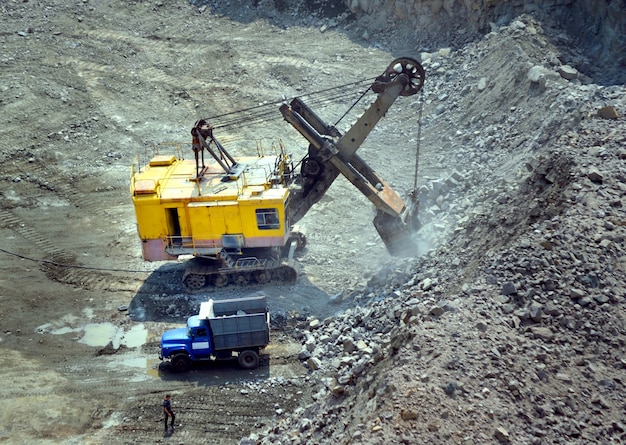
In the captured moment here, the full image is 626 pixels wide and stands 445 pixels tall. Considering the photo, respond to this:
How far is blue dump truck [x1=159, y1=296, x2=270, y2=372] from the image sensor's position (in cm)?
1423

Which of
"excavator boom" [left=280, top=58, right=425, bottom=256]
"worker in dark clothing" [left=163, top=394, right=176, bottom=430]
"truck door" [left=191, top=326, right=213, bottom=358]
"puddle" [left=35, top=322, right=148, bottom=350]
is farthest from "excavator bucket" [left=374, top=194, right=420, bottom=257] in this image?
"worker in dark clothing" [left=163, top=394, right=176, bottom=430]

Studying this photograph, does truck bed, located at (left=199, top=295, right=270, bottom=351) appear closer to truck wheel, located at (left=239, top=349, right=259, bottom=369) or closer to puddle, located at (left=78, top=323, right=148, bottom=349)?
truck wheel, located at (left=239, top=349, right=259, bottom=369)

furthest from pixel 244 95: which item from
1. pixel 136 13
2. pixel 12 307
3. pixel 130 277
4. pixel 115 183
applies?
pixel 12 307

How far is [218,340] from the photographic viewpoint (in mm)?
14297

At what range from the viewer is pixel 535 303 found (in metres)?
11.2

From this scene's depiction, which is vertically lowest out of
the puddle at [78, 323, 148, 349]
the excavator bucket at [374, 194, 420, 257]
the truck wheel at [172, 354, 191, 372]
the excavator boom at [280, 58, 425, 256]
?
the puddle at [78, 323, 148, 349]

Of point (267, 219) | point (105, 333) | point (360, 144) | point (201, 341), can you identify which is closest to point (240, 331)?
point (201, 341)

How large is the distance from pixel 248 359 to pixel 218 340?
74 cm

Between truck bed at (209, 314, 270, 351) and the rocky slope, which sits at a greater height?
the rocky slope

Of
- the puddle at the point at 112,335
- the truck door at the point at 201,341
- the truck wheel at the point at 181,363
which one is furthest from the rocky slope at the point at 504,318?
the puddle at the point at 112,335

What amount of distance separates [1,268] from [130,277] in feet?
11.9

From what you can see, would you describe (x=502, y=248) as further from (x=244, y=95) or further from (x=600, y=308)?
(x=244, y=95)

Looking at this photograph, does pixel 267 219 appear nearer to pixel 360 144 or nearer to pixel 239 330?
pixel 360 144

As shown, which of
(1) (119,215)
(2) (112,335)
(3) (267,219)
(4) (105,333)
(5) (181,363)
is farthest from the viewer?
(1) (119,215)
